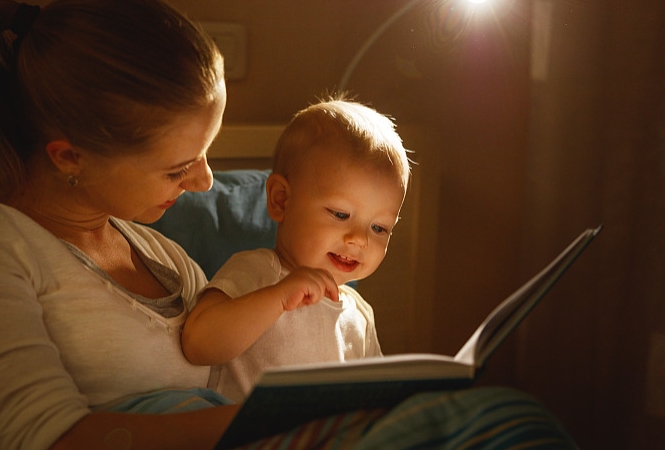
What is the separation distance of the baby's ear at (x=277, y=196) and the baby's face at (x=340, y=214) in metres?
0.03

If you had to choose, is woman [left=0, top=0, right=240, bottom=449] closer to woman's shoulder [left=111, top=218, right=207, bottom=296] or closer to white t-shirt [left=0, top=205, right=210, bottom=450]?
white t-shirt [left=0, top=205, right=210, bottom=450]

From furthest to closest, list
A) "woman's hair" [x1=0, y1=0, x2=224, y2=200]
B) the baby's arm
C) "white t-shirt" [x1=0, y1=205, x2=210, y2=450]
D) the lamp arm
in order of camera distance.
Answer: the lamp arm → the baby's arm → "woman's hair" [x1=0, y1=0, x2=224, y2=200] → "white t-shirt" [x1=0, y1=205, x2=210, y2=450]

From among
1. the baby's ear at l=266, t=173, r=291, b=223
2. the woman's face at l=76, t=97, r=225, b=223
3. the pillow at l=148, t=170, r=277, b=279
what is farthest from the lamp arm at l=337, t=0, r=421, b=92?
the woman's face at l=76, t=97, r=225, b=223

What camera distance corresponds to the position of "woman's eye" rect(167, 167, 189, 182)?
1.09 metres

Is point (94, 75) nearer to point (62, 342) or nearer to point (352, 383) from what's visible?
point (62, 342)

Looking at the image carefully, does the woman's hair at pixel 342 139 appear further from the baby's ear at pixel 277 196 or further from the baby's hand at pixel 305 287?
the baby's hand at pixel 305 287

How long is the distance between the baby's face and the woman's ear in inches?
14.7

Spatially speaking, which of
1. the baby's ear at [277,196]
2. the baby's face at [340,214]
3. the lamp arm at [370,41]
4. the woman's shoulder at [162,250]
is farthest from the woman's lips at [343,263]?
the lamp arm at [370,41]

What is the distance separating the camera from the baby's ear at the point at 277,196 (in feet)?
4.34

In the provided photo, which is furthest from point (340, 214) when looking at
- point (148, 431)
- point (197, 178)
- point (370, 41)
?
point (370, 41)

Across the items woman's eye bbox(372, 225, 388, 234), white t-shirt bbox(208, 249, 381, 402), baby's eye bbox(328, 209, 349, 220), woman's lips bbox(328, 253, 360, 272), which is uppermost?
baby's eye bbox(328, 209, 349, 220)

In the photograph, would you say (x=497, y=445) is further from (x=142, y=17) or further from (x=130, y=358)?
(x=142, y=17)

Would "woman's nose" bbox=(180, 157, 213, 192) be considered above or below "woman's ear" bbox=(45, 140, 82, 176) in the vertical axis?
below

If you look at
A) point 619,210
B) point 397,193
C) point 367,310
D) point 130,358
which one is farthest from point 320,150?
point 619,210
